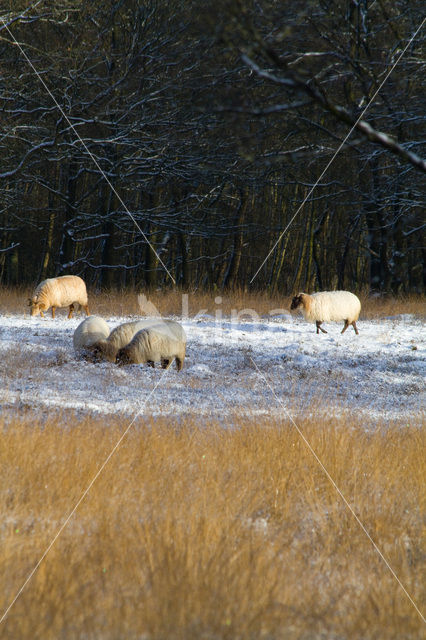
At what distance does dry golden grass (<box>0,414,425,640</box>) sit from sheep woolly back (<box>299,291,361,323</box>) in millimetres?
7424

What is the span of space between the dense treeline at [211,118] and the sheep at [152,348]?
10.7 feet

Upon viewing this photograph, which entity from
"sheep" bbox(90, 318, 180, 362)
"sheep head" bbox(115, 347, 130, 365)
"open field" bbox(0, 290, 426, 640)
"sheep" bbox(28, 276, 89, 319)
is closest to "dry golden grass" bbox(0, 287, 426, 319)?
"sheep" bbox(28, 276, 89, 319)

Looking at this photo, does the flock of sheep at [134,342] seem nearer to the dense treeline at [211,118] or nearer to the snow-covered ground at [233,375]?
the snow-covered ground at [233,375]

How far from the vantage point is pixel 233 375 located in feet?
30.6

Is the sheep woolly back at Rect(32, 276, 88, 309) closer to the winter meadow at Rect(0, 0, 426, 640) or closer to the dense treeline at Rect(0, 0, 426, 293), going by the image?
the winter meadow at Rect(0, 0, 426, 640)

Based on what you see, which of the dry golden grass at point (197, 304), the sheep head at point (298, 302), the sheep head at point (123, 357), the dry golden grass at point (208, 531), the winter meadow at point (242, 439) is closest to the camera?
the dry golden grass at point (208, 531)

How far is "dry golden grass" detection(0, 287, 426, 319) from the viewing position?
53.1 ft

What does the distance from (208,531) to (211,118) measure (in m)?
9.20

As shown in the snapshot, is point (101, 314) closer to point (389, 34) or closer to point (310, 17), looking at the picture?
point (389, 34)

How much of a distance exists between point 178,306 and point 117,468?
1252 centimetres

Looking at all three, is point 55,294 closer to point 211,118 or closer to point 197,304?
point 197,304

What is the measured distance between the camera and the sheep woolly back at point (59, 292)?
14078 millimetres

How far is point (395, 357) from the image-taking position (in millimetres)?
11133

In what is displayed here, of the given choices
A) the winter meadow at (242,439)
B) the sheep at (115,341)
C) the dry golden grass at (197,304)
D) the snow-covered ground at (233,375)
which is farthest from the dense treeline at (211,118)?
the sheep at (115,341)
